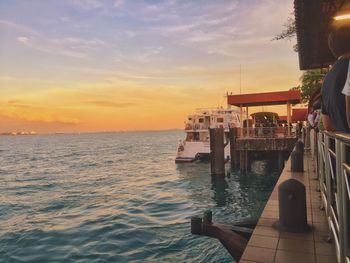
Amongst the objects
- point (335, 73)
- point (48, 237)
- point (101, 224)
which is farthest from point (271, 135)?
point (335, 73)

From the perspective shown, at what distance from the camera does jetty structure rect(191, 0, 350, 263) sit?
2.71 m

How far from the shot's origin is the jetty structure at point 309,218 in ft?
8.90

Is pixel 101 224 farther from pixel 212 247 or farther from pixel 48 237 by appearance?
pixel 212 247

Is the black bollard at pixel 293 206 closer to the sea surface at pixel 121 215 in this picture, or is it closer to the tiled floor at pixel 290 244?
the tiled floor at pixel 290 244

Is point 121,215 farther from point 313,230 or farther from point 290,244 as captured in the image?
point 290,244

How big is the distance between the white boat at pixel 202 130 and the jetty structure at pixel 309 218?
30292mm

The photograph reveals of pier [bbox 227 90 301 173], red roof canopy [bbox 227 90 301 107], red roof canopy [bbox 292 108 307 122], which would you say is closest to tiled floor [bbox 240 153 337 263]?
pier [bbox 227 90 301 173]

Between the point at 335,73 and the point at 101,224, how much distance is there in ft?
40.4

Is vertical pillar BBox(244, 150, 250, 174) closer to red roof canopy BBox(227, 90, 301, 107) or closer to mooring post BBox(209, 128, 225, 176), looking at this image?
mooring post BBox(209, 128, 225, 176)

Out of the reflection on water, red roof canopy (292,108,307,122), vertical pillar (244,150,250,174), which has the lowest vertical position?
the reflection on water

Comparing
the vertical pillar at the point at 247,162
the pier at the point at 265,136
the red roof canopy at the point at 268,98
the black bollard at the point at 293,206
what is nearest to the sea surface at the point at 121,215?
the vertical pillar at the point at 247,162

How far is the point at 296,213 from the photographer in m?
4.69

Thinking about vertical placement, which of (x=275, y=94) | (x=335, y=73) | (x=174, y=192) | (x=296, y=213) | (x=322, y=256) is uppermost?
(x=275, y=94)

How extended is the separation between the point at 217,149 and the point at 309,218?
61.3 ft
